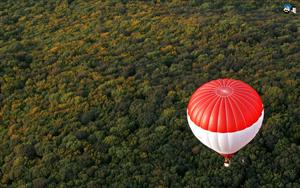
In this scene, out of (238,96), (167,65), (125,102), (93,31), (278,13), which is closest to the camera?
(238,96)

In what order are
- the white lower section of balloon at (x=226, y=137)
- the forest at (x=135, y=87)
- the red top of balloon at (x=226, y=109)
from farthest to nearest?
1. the forest at (x=135, y=87)
2. the white lower section of balloon at (x=226, y=137)
3. the red top of balloon at (x=226, y=109)

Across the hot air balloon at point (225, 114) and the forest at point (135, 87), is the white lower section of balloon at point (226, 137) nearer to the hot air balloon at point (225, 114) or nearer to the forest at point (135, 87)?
the hot air balloon at point (225, 114)

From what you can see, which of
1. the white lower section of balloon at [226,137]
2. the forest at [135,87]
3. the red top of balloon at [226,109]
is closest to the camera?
the red top of balloon at [226,109]

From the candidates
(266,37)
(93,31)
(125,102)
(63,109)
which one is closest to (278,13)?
(266,37)

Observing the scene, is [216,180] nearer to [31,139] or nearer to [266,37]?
[31,139]

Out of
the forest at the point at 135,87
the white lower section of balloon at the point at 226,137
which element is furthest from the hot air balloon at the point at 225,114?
the forest at the point at 135,87

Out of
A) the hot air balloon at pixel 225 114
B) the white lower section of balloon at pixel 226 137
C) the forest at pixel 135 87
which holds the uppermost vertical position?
the hot air balloon at pixel 225 114

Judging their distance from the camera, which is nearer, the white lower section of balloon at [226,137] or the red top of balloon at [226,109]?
the red top of balloon at [226,109]

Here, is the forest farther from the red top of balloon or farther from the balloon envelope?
the red top of balloon

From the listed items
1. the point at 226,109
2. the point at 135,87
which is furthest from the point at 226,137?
the point at 135,87
